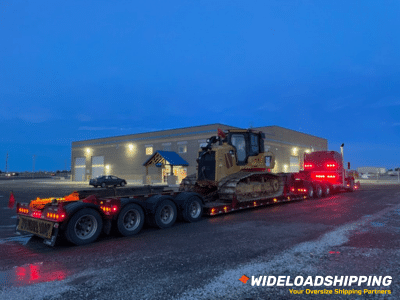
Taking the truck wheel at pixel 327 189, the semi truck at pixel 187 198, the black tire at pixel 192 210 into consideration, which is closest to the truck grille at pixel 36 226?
the semi truck at pixel 187 198

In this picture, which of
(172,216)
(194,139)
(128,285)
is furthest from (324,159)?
(194,139)

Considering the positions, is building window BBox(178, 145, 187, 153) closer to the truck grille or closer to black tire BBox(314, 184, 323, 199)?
black tire BBox(314, 184, 323, 199)

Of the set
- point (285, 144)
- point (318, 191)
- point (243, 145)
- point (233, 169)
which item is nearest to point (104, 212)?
point (233, 169)

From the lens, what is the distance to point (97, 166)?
54.5 metres

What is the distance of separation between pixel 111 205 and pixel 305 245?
15.9 feet

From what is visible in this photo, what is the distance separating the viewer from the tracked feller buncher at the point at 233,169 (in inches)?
460

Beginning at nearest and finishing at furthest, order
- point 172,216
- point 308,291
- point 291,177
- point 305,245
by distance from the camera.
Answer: point 308,291
point 305,245
point 172,216
point 291,177

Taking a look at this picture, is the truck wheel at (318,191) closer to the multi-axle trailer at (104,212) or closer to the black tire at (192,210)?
the multi-axle trailer at (104,212)

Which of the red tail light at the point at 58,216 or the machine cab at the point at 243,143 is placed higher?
the machine cab at the point at 243,143

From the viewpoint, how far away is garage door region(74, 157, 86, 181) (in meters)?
56.3

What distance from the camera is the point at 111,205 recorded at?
24.8 feet

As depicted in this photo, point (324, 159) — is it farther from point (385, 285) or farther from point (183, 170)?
point (183, 170)

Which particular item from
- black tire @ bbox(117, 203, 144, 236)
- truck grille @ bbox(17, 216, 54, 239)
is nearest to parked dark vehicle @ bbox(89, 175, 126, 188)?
truck grille @ bbox(17, 216, 54, 239)

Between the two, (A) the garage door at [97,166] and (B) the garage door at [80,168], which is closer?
(A) the garage door at [97,166]
